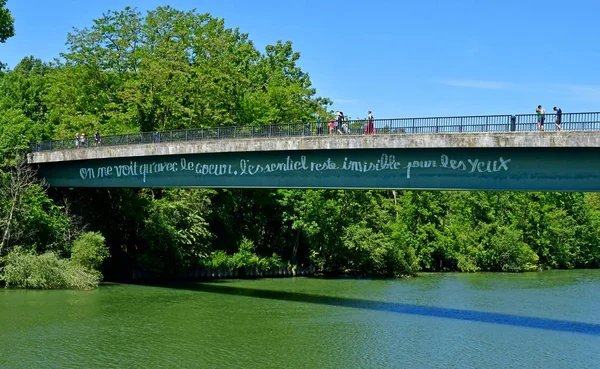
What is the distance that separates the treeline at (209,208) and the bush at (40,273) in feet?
0.32

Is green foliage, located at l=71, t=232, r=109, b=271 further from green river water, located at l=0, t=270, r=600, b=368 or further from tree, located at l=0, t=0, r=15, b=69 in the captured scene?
tree, located at l=0, t=0, r=15, b=69

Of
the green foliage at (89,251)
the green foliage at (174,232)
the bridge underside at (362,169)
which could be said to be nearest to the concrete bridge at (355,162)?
the bridge underside at (362,169)

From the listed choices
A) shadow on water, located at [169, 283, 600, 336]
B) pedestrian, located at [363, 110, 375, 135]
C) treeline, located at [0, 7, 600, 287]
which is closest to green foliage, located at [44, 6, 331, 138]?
treeline, located at [0, 7, 600, 287]

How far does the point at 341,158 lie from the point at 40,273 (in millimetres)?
16521

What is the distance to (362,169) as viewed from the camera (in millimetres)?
32562

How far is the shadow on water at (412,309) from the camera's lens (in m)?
32.2

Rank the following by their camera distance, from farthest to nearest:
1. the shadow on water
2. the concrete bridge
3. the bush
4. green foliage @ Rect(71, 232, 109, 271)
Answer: green foliage @ Rect(71, 232, 109, 271), the bush, the shadow on water, the concrete bridge

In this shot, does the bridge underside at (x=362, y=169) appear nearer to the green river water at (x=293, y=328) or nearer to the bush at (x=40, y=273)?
the bush at (x=40, y=273)

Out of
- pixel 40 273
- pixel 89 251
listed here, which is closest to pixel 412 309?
pixel 89 251

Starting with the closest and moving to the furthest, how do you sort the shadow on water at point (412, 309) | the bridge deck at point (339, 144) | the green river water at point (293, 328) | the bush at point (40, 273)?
the green river water at point (293, 328)
the bridge deck at point (339, 144)
the shadow on water at point (412, 309)
the bush at point (40, 273)

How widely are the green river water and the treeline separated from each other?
14.3 feet

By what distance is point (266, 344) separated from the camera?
1083 inches

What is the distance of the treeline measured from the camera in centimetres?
4259

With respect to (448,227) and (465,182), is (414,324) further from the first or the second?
(448,227)
